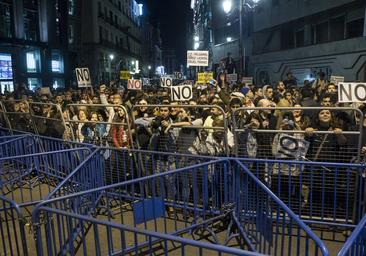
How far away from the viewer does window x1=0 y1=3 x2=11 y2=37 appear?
3228 cm

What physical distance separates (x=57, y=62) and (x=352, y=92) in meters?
38.0

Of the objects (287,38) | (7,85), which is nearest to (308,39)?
(287,38)

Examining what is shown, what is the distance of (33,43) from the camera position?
35.8 meters

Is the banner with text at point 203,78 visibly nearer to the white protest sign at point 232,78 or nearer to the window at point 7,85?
the white protest sign at point 232,78

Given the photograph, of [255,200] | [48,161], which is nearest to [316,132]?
[255,200]

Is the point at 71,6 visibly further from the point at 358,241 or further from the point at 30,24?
the point at 358,241

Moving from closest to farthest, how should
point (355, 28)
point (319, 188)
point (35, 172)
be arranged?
point (319, 188), point (35, 172), point (355, 28)

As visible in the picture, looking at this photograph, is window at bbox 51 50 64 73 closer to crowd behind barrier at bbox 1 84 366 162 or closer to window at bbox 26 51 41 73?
window at bbox 26 51 41 73

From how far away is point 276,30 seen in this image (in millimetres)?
31547

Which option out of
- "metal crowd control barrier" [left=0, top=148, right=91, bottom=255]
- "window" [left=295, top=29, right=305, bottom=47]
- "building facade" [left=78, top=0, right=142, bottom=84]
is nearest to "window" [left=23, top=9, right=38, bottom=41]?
"building facade" [left=78, top=0, right=142, bottom=84]

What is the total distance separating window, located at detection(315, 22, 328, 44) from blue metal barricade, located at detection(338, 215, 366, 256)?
2439cm

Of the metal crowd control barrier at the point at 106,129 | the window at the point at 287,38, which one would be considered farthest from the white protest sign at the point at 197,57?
the window at the point at 287,38

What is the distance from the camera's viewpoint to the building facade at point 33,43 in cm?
3250

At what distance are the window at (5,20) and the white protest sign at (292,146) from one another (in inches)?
1231
